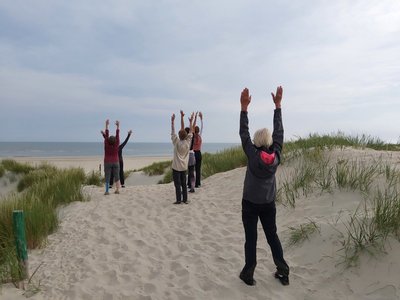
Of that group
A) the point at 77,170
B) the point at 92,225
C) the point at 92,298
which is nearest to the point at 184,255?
the point at 92,298

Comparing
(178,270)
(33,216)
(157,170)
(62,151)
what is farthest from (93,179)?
(62,151)

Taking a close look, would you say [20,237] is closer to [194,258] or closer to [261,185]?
[194,258]

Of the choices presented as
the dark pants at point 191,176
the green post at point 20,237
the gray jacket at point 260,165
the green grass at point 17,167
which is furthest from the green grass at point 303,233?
the green grass at point 17,167

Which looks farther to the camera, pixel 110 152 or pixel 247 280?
pixel 110 152

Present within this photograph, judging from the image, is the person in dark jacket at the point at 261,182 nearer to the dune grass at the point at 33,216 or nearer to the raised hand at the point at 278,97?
the raised hand at the point at 278,97

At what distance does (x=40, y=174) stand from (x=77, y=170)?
2.00 metres

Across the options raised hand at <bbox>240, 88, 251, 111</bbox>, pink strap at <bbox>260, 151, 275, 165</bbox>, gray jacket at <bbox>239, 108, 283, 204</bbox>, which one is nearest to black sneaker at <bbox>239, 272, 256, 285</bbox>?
gray jacket at <bbox>239, 108, 283, 204</bbox>

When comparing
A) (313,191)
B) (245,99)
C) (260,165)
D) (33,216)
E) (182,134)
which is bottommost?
(33,216)

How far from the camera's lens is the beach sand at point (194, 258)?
4.02 m

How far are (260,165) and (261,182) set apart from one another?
0.71ft

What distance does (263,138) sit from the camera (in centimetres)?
392

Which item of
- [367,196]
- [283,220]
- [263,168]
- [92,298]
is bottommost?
[92,298]

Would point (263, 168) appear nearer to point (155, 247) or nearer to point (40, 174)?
point (155, 247)

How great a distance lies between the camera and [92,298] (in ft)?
13.3
